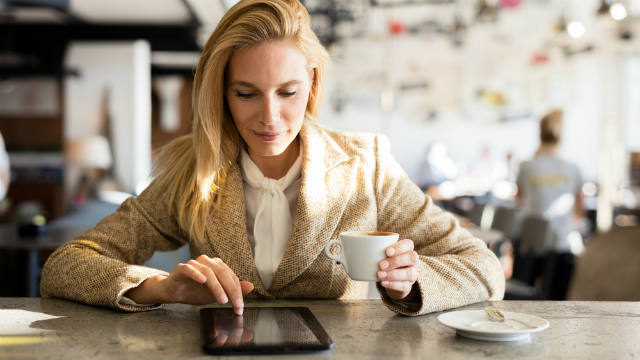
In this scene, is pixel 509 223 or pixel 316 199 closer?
pixel 316 199

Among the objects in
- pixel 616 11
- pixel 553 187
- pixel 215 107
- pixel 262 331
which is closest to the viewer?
pixel 262 331

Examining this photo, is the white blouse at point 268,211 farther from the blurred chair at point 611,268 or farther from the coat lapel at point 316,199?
the blurred chair at point 611,268

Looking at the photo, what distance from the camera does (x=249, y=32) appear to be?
1384 mm

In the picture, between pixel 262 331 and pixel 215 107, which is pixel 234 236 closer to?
pixel 215 107

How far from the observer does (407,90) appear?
30.0ft

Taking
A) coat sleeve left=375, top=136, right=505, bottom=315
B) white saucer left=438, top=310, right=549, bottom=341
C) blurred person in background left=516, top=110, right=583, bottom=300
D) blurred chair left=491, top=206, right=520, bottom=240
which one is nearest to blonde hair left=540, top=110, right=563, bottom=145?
blurred person in background left=516, top=110, right=583, bottom=300

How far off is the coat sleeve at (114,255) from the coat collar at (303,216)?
0.50 feet

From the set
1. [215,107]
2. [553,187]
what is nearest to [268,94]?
[215,107]

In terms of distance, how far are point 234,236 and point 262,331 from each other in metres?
0.45

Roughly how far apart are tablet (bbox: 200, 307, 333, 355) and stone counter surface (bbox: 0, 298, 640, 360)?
2 centimetres

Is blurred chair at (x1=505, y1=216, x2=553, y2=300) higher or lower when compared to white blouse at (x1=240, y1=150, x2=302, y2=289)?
lower

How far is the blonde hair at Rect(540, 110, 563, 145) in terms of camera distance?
460cm

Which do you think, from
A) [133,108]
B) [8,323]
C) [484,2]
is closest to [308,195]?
[8,323]

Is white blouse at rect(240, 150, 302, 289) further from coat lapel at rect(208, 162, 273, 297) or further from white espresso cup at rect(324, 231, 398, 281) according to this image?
white espresso cup at rect(324, 231, 398, 281)
